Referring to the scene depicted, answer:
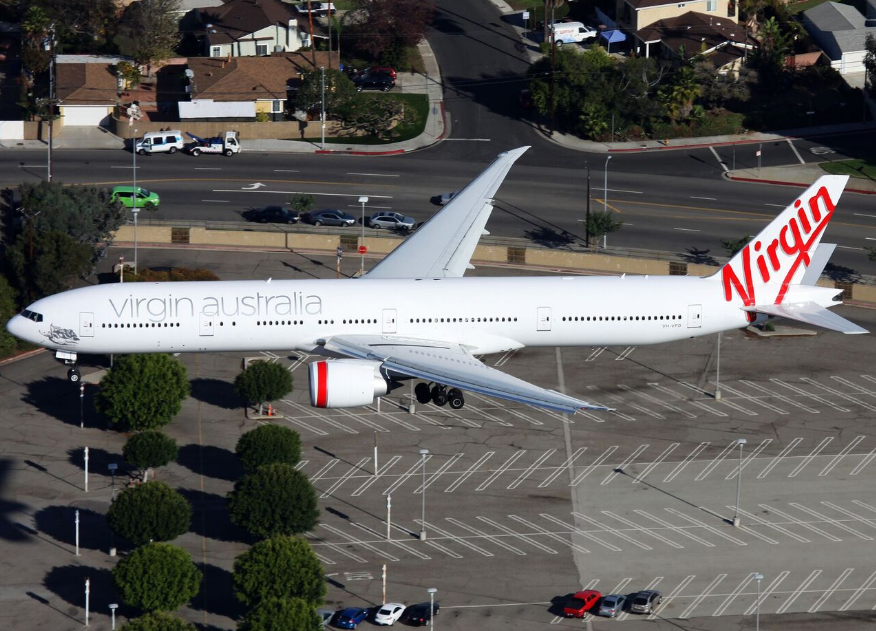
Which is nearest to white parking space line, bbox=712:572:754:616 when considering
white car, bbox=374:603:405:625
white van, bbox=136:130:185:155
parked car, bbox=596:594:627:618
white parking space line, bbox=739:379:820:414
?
parked car, bbox=596:594:627:618

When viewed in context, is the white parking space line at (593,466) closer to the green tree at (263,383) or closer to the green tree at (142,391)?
the green tree at (263,383)

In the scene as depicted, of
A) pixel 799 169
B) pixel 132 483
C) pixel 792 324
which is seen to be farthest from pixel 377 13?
pixel 132 483

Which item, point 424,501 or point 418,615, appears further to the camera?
point 424,501

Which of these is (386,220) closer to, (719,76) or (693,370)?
(693,370)

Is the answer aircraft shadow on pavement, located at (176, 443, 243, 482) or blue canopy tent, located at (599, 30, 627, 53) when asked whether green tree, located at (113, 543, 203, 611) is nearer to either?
aircraft shadow on pavement, located at (176, 443, 243, 482)

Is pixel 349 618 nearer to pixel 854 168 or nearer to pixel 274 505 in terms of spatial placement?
pixel 274 505

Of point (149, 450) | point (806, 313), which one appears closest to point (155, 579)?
point (149, 450)

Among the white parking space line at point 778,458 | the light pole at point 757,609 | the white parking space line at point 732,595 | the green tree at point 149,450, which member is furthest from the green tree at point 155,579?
the white parking space line at point 778,458
